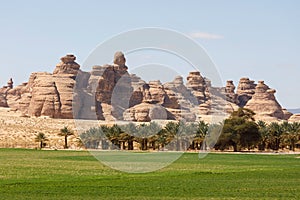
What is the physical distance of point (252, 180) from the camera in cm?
4519

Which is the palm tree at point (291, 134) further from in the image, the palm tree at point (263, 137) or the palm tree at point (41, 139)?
the palm tree at point (41, 139)

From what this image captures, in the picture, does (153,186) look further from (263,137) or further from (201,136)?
(263,137)

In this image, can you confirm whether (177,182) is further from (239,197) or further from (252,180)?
(239,197)

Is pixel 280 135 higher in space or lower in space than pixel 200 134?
lower

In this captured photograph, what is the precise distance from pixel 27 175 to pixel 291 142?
8635 cm

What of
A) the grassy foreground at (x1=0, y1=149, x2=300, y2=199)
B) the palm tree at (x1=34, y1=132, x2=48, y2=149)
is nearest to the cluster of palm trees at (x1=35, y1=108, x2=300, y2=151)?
the palm tree at (x1=34, y1=132, x2=48, y2=149)

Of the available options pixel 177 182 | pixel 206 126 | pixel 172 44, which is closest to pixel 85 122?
pixel 206 126

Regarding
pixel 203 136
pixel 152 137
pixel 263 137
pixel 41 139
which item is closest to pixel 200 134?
pixel 203 136

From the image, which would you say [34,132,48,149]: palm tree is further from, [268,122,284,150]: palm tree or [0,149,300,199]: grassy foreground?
[0,149,300,199]: grassy foreground

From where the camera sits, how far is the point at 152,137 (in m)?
123

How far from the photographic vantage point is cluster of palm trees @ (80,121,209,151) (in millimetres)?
123250

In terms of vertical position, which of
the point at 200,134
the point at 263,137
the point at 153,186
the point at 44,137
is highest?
the point at 200,134

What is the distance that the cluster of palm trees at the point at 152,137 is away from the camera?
123 meters

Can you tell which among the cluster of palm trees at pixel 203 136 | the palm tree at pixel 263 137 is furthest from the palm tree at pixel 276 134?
the palm tree at pixel 263 137
